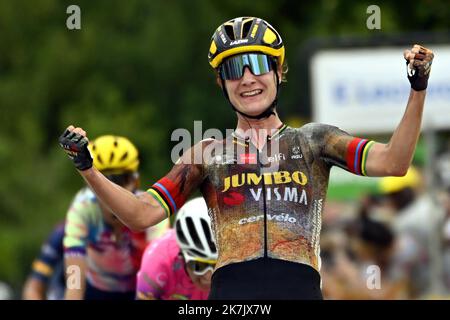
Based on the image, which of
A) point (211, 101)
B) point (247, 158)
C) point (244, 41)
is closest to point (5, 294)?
point (247, 158)

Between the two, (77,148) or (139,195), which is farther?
(139,195)

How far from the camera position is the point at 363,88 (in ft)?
52.1

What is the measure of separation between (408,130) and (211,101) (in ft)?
84.3

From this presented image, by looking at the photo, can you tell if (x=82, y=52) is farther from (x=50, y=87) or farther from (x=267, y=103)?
(x=267, y=103)

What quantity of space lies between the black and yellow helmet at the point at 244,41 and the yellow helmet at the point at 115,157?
11.0 ft

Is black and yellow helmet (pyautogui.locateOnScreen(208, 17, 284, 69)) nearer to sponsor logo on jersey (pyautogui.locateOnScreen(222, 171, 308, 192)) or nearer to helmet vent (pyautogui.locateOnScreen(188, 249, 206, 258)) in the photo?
sponsor logo on jersey (pyautogui.locateOnScreen(222, 171, 308, 192))

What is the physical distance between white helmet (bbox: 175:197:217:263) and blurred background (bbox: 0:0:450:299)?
14.3 ft

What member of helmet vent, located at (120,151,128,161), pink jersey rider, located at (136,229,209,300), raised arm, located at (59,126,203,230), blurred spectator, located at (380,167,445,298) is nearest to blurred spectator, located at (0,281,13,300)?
blurred spectator, located at (380,167,445,298)

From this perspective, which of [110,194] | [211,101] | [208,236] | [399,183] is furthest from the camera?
[211,101]

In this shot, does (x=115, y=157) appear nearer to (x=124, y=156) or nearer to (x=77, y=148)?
(x=124, y=156)

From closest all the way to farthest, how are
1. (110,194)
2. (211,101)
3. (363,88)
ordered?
(110,194), (363,88), (211,101)

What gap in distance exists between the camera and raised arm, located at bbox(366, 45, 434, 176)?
5.63m

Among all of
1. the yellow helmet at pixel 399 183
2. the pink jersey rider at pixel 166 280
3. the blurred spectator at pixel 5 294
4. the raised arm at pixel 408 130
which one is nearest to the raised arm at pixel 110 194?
the raised arm at pixel 408 130
